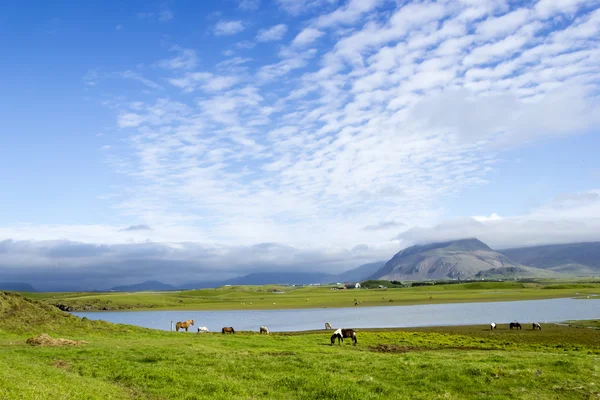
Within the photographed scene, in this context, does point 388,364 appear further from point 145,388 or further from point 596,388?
point 145,388

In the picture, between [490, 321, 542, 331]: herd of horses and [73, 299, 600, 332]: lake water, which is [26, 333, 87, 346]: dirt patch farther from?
[490, 321, 542, 331]: herd of horses

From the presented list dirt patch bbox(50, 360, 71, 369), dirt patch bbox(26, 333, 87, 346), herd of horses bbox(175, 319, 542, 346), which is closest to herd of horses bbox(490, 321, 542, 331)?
herd of horses bbox(175, 319, 542, 346)

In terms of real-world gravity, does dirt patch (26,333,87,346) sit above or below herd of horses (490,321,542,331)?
above

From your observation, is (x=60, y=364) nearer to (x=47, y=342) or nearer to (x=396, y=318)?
(x=47, y=342)

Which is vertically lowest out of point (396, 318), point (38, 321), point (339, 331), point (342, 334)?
point (396, 318)

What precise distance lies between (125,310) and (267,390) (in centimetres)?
15664

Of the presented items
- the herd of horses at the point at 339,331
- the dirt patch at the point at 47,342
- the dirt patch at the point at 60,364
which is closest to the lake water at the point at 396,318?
the herd of horses at the point at 339,331

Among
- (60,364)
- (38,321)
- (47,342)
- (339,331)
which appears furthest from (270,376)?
(38,321)

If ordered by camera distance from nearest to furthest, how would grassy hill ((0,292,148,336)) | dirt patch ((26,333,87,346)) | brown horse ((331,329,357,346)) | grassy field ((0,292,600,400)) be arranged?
1. grassy field ((0,292,600,400))
2. dirt patch ((26,333,87,346))
3. brown horse ((331,329,357,346))
4. grassy hill ((0,292,148,336))

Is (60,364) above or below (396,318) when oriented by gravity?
above

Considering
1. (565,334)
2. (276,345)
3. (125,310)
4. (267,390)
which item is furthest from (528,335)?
(125,310)

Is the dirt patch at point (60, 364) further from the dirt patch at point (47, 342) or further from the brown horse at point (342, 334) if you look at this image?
the brown horse at point (342, 334)

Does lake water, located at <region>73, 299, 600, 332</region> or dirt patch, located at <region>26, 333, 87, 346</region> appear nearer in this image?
dirt patch, located at <region>26, 333, 87, 346</region>

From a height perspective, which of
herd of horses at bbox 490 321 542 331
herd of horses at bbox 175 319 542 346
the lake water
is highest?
herd of horses at bbox 175 319 542 346
